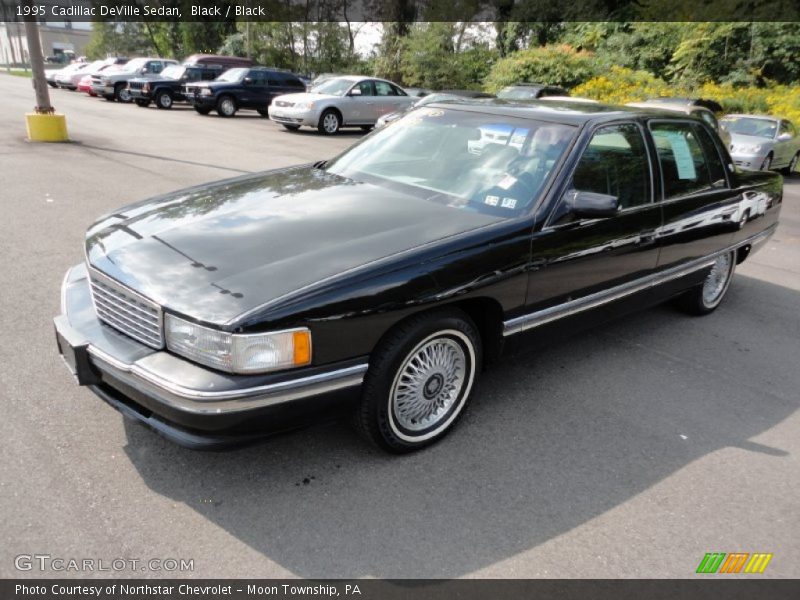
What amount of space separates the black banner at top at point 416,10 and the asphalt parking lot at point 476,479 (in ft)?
37.9

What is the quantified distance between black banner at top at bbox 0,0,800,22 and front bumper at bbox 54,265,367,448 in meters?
11.6

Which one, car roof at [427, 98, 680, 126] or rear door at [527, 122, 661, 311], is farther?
car roof at [427, 98, 680, 126]

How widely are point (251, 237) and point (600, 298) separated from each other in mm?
2163

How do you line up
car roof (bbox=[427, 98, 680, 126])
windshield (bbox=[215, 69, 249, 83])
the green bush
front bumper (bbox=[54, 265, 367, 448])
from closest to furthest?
front bumper (bbox=[54, 265, 367, 448]) → car roof (bbox=[427, 98, 680, 126]) → windshield (bbox=[215, 69, 249, 83]) → the green bush

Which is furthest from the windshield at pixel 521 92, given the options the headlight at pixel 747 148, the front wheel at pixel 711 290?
the front wheel at pixel 711 290

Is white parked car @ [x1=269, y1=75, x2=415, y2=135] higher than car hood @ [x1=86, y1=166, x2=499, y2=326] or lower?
lower

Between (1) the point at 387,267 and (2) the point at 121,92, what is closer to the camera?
(1) the point at 387,267

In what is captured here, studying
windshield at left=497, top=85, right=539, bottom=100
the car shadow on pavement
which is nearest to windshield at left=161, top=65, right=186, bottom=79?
windshield at left=497, top=85, right=539, bottom=100

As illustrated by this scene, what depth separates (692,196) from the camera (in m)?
4.56

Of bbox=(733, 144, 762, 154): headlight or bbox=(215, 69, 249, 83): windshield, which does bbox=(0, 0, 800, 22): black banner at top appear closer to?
bbox=(215, 69, 249, 83): windshield

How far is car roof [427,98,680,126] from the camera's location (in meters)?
3.92

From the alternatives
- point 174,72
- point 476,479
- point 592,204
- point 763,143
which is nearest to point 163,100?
point 174,72
